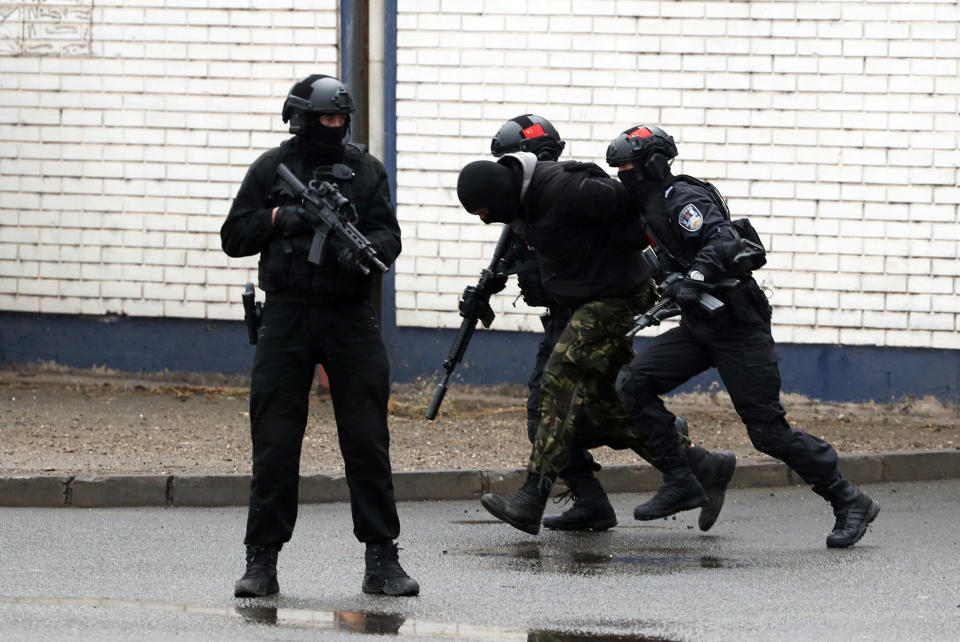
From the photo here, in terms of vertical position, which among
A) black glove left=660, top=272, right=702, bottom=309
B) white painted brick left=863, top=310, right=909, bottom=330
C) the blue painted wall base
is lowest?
the blue painted wall base

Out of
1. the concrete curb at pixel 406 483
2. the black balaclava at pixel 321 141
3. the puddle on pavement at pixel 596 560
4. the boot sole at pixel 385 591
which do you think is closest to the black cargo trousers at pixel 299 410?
the boot sole at pixel 385 591

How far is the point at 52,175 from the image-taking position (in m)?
13.2

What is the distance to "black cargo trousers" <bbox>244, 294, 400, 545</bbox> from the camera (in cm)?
641

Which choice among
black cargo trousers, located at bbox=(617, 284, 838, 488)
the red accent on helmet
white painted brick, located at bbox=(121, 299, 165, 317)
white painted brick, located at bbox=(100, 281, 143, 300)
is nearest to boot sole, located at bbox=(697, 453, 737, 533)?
black cargo trousers, located at bbox=(617, 284, 838, 488)

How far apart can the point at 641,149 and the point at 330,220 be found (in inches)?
77.9

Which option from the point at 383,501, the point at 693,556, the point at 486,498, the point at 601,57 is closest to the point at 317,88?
the point at 383,501

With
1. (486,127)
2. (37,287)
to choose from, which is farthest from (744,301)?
(37,287)

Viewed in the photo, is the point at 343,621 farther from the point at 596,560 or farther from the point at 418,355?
the point at 418,355

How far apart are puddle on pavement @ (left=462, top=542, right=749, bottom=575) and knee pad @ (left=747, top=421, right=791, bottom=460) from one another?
2.04 feet

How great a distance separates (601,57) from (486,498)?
5716 mm

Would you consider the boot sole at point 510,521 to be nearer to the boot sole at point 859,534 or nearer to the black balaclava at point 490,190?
the black balaclava at point 490,190

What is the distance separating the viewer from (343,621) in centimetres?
585

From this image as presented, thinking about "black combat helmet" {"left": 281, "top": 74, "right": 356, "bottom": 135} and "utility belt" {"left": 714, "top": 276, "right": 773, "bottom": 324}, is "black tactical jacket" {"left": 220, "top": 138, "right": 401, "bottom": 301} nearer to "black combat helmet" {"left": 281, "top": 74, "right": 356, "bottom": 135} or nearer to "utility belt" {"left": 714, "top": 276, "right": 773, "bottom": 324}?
"black combat helmet" {"left": 281, "top": 74, "right": 356, "bottom": 135}

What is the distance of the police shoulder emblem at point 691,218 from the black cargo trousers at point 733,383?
444 millimetres
